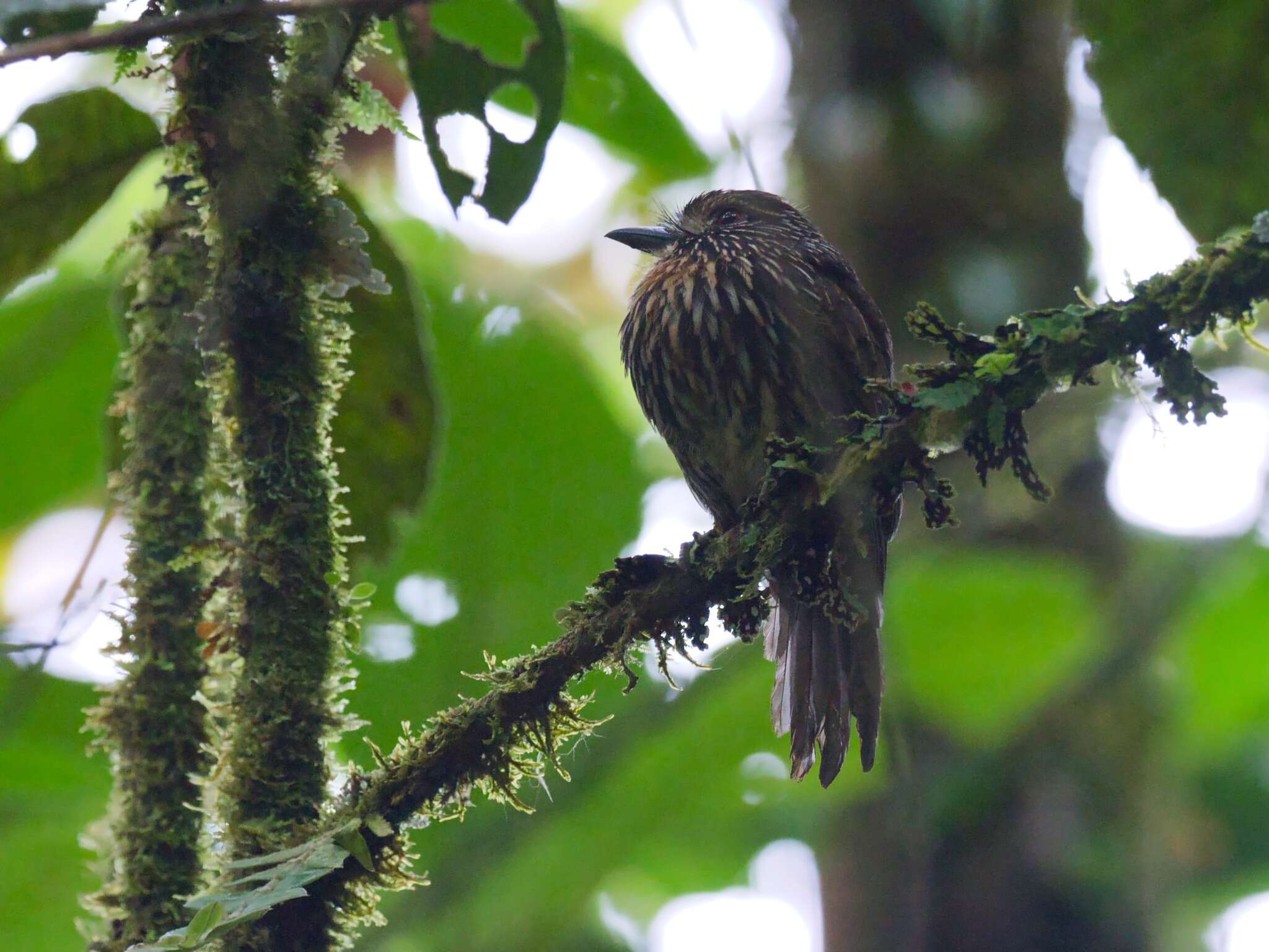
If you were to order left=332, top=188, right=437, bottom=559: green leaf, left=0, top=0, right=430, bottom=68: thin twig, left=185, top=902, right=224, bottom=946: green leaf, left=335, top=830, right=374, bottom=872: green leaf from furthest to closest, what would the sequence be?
1. left=332, top=188, right=437, bottom=559: green leaf
2. left=335, top=830, right=374, bottom=872: green leaf
3. left=185, top=902, right=224, bottom=946: green leaf
4. left=0, top=0, right=430, bottom=68: thin twig

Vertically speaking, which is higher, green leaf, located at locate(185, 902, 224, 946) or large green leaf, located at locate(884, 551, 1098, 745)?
large green leaf, located at locate(884, 551, 1098, 745)

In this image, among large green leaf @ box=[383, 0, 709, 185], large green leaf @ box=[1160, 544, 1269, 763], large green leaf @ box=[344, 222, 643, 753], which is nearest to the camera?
large green leaf @ box=[383, 0, 709, 185]

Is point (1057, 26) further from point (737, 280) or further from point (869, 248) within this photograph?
point (737, 280)

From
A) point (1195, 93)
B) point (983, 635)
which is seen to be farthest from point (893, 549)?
→ point (1195, 93)

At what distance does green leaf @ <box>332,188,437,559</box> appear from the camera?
187cm

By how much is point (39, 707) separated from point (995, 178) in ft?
9.37

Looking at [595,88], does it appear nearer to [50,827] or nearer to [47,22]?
[47,22]

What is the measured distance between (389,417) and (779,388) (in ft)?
3.25

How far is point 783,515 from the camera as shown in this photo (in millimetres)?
1685

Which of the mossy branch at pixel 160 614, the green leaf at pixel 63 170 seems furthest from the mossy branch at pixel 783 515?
the green leaf at pixel 63 170

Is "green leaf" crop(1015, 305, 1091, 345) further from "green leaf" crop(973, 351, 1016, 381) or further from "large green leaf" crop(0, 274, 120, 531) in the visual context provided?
"large green leaf" crop(0, 274, 120, 531)

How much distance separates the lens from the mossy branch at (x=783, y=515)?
54.6 inches

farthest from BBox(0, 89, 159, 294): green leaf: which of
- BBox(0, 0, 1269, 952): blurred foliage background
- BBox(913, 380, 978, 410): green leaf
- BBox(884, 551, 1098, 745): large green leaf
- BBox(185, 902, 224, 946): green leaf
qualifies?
BBox(884, 551, 1098, 745): large green leaf

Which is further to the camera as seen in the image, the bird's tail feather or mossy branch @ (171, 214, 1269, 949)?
the bird's tail feather
